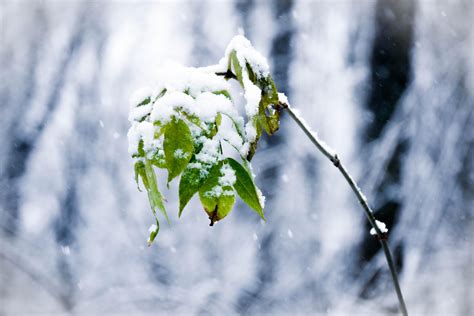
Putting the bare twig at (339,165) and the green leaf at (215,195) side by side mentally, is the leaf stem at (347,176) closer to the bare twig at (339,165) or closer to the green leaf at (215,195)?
the bare twig at (339,165)

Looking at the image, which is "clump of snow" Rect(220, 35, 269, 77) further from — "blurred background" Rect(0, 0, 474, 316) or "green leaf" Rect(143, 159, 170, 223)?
"blurred background" Rect(0, 0, 474, 316)

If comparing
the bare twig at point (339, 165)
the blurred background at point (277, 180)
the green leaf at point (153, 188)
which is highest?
the blurred background at point (277, 180)

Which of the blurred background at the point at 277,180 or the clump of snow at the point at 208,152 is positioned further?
the blurred background at the point at 277,180

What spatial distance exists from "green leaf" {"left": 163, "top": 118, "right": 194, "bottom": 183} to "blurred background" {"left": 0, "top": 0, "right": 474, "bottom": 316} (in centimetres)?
390

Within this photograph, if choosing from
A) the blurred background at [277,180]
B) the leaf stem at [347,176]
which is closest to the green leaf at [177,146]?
the leaf stem at [347,176]

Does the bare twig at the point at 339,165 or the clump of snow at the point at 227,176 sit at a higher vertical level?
the bare twig at the point at 339,165

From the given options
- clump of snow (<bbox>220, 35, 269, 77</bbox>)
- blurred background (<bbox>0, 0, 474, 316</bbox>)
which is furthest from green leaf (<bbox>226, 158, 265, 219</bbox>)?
blurred background (<bbox>0, 0, 474, 316</bbox>)

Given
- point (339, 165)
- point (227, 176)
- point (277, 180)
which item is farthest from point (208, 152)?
point (277, 180)

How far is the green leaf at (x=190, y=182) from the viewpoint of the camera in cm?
39

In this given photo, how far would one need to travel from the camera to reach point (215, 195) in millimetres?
404

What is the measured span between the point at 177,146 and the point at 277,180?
15.0 feet

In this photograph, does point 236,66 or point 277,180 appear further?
point 277,180

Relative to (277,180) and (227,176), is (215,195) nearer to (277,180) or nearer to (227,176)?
(227,176)

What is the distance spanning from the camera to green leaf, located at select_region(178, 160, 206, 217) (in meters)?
0.39
